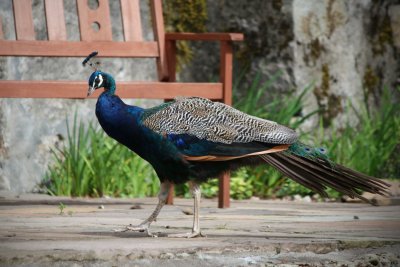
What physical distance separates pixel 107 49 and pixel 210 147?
1757mm

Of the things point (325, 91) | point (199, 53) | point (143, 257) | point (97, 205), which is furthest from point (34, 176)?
point (143, 257)

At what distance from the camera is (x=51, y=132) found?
21.2ft

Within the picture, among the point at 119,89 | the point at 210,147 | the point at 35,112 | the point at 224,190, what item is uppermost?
the point at 119,89

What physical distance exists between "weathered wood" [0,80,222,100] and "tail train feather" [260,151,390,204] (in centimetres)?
114

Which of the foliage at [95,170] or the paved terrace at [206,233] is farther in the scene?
the foliage at [95,170]

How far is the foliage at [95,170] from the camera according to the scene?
6074 millimetres

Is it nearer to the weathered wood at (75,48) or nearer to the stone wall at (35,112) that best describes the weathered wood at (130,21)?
the weathered wood at (75,48)

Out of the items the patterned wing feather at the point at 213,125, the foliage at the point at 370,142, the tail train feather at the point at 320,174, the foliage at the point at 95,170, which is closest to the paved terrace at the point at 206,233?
the tail train feather at the point at 320,174

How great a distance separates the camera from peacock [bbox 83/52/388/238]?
4129 millimetres

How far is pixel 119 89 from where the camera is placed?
16.8 feet

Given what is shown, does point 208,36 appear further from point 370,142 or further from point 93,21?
point 370,142

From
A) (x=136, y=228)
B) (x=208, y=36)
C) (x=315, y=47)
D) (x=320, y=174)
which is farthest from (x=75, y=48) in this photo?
(x=315, y=47)

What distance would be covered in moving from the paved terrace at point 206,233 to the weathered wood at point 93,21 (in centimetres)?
99

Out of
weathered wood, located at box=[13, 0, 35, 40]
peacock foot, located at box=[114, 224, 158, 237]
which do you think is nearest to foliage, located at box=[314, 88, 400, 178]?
weathered wood, located at box=[13, 0, 35, 40]
